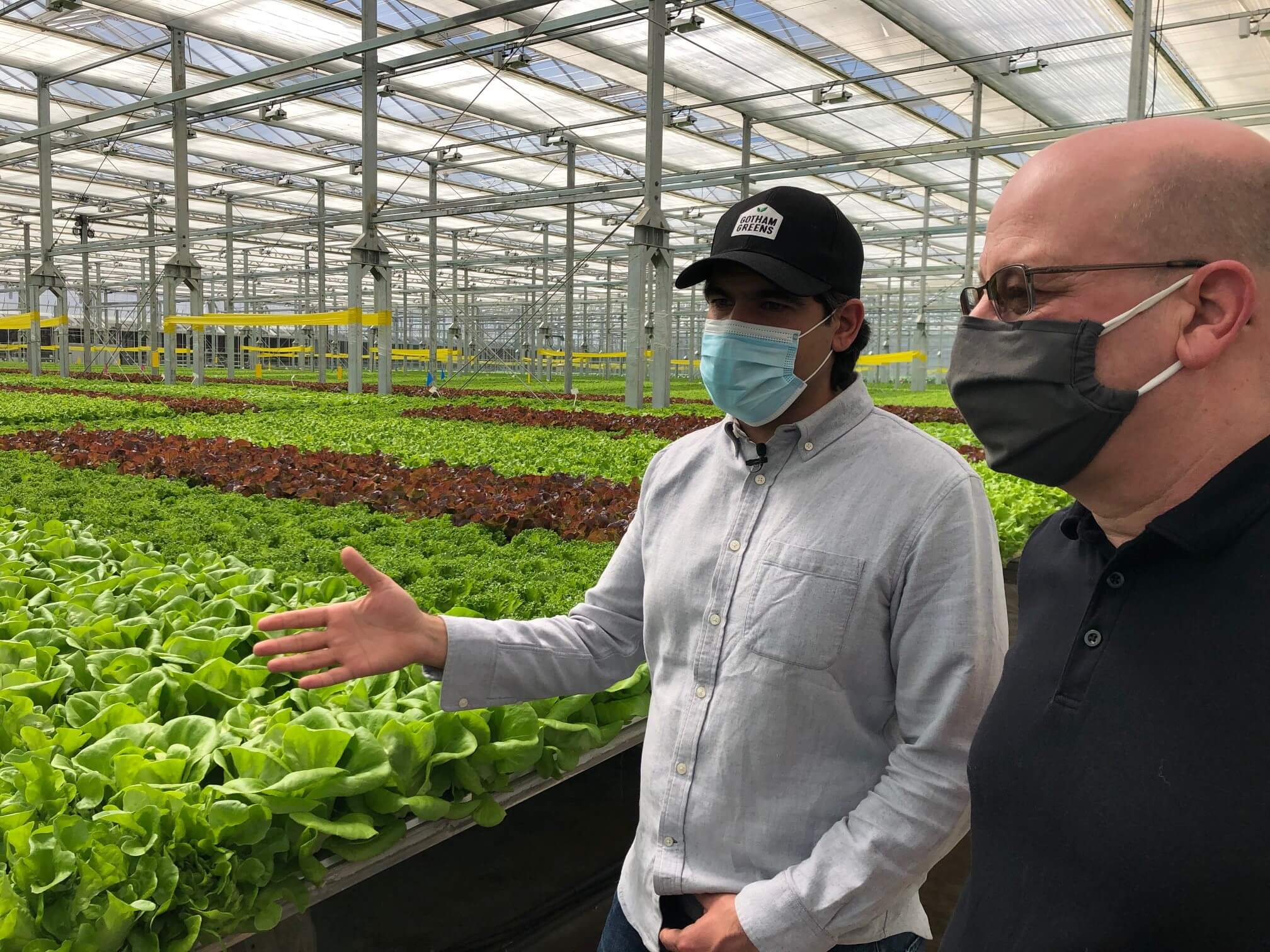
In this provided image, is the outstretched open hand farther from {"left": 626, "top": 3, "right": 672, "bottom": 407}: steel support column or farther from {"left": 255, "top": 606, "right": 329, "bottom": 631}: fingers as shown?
{"left": 626, "top": 3, "right": 672, "bottom": 407}: steel support column

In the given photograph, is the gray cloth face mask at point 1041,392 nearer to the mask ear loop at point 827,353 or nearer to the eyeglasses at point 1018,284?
the eyeglasses at point 1018,284

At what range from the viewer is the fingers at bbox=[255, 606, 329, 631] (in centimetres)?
168

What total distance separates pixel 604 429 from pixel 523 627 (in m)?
10.2

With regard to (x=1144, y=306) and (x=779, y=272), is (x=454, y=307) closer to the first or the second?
(x=779, y=272)

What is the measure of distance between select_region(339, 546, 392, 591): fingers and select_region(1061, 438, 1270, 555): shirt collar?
1280mm

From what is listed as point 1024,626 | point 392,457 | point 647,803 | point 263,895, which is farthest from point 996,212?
point 392,457

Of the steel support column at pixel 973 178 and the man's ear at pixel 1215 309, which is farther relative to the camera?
the steel support column at pixel 973 178

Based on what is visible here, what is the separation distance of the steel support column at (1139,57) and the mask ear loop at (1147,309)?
39.1 ft

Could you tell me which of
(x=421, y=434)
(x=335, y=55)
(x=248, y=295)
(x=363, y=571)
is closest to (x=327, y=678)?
(x=363, y=571)

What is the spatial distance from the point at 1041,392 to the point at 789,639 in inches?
26.0

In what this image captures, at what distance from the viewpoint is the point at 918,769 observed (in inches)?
60.7

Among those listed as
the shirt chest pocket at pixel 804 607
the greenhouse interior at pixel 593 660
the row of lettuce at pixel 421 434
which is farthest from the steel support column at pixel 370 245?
the shirt chest pocket at pixel 804 607

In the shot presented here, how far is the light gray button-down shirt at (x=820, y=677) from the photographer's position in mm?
1535

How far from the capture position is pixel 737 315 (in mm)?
1994
